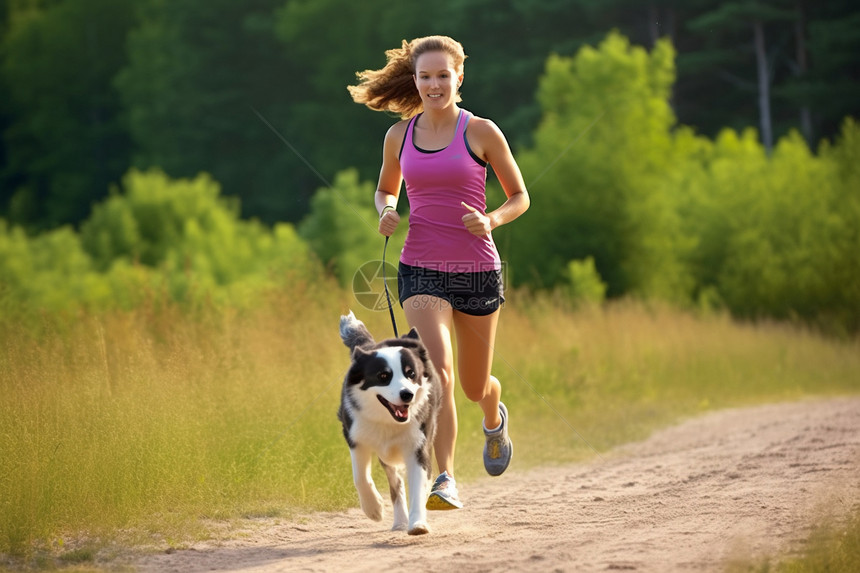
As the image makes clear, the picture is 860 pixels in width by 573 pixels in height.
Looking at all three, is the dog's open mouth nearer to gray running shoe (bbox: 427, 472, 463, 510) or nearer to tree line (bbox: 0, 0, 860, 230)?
gray running shoe (bbox: 427, 472, 463, 510)

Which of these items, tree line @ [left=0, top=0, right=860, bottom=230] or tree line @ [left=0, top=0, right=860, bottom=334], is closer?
tree line @ [left=0, top=0, right=860, bottom=334]

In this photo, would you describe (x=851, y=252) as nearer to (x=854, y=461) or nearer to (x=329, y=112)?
(x=854, y=461)

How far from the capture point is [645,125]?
21.7 m

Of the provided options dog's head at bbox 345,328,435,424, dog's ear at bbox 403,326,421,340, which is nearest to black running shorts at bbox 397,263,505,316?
dog's ear at bbox 403,326,421,340

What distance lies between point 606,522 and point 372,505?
1316 mm

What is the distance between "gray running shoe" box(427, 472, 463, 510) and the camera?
5.92 meters

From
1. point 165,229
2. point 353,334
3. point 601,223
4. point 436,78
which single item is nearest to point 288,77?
point 165,229

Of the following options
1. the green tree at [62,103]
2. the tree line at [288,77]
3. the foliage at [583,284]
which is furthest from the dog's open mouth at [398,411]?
the green tree at [62,103]

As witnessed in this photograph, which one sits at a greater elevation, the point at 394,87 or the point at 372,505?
the point at 394,87

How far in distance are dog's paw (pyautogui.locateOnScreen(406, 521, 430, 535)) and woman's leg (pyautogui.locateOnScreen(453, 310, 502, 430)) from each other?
1.00 metres

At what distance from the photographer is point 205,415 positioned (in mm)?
7613

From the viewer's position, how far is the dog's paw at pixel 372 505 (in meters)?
5.87

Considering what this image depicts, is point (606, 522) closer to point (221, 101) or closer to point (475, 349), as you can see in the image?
point (475, 349)

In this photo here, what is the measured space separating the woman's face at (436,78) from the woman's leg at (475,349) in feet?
3.92
